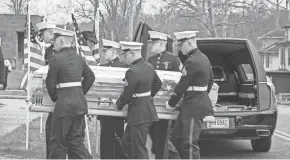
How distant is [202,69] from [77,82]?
1648mm

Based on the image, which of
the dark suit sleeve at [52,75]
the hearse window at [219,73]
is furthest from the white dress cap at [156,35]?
the hearse window at [219,73]

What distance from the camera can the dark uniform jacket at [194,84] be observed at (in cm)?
754

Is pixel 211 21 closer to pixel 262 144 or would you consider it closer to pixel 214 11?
pixel 214 11

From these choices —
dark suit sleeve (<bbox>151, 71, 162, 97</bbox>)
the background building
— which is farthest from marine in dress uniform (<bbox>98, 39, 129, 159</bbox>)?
the background building

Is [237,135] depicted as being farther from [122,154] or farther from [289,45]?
[289,45]

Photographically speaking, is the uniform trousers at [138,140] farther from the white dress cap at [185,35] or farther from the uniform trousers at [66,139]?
the white dress cap at [185,35]

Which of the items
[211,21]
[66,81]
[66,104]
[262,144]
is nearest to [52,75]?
[66,81]

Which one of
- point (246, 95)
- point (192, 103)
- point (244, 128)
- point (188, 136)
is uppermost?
point (192, 103)

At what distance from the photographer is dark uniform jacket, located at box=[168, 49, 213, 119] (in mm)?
7539

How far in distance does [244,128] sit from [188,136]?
2139mm

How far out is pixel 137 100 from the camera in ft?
24.8

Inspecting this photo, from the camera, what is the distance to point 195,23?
45.2 metres

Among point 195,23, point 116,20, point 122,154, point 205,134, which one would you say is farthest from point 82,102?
point 195,23

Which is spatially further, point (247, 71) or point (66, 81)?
point (247, 71)
